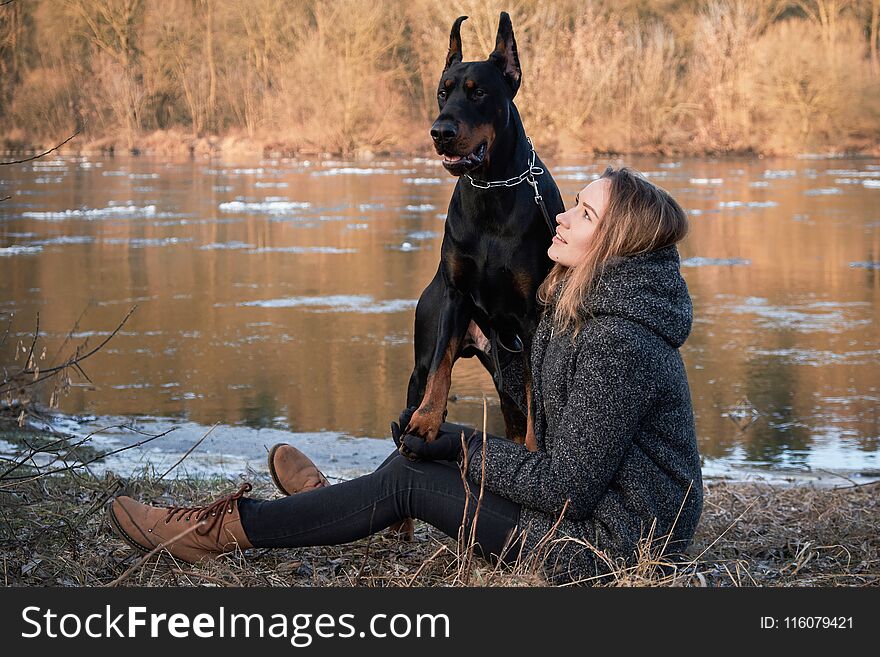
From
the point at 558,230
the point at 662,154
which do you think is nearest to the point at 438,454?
the point at 558,230

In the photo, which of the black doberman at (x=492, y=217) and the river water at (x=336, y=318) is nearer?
the black doberman at (x=492, y=217)

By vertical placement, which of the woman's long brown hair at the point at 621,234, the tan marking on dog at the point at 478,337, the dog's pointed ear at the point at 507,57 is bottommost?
the tan marking on dog at the point at 478,337

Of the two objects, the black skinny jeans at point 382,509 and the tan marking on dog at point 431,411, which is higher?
the tan marking on dog at point 431,411

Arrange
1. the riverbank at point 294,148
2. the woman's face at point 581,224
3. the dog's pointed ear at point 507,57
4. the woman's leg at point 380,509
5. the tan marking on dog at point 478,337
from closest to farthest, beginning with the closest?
the woman's face at point 581,224 < the woman's leg at point 380,509 < the dog's pointed ear at point 507,57 < the tan marking on dog at point 478,337 < the riverbank at point 294,148

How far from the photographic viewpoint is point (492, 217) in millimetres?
2945

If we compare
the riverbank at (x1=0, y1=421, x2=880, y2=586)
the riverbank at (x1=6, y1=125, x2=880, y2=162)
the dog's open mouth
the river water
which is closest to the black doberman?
the dog's open mouth

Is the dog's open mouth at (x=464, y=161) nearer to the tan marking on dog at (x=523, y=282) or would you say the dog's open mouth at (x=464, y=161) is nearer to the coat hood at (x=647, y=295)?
the tan marking on dog at (x=523, y=282)

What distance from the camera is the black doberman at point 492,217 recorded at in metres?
2.90

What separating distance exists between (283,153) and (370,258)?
68.8 feet

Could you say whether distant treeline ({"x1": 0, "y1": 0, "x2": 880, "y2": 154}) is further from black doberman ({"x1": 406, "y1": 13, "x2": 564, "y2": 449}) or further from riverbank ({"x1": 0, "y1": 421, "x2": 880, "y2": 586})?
black doberman ({"x1": 406, "y1": 13, "x2": 564, "y2": 449})

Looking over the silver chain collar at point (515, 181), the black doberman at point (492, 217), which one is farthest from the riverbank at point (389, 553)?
the silver chain collar at point (515, 181)

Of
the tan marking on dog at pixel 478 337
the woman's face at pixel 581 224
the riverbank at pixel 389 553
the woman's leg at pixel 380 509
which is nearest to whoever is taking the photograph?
the woman's face at pixel 581 224

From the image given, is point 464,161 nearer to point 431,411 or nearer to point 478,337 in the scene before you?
point 478,337

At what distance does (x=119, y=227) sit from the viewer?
13.7 meters
